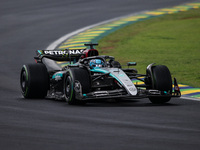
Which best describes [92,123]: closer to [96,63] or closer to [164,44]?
[96,63]

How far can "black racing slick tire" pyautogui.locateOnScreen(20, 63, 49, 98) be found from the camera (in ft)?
49.4

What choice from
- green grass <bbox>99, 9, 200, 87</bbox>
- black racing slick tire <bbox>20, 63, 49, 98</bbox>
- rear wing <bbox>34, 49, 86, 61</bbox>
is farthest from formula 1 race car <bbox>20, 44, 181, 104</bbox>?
green grass <bbox>99, 9, 200, 87</bbox>

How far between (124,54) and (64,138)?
1642cm

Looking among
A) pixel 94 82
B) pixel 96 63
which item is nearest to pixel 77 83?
pixel 94 82

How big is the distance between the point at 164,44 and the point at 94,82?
15.1 meters

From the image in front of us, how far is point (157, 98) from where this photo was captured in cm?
1410

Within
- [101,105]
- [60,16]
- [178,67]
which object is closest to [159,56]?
[178,67]

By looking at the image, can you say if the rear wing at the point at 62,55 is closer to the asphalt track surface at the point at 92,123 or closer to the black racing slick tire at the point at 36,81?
the black racing slick tire at the point at 36,81

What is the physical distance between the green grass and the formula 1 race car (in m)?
3.73

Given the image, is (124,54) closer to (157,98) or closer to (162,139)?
(157,98)

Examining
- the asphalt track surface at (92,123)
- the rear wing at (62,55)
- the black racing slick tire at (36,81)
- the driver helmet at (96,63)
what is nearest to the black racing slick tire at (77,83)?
the asphalt track surface at (92,123)

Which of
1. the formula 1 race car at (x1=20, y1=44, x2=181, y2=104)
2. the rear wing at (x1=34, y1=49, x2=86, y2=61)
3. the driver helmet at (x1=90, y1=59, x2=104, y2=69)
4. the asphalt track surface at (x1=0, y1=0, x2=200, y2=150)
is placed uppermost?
the rear wing at (x1=34, y1=49, x2=86, y2=61)

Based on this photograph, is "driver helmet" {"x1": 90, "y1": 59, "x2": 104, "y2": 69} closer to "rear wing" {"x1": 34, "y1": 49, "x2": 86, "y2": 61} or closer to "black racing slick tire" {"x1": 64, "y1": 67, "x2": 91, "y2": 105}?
"black racing slick tire" {"x1": 64, "y1": 67, "x2": 91, "y2": 105}

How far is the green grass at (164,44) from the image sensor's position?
2189 centimetres
